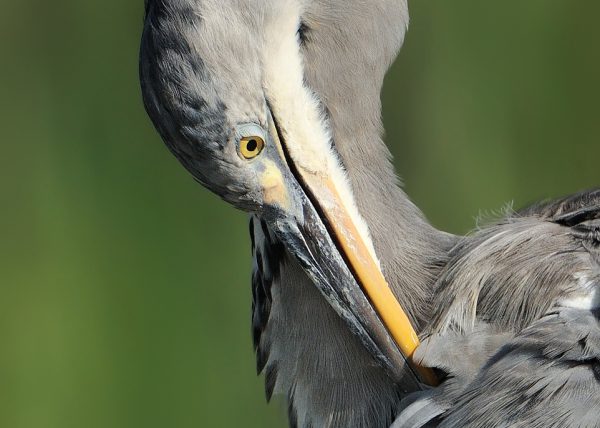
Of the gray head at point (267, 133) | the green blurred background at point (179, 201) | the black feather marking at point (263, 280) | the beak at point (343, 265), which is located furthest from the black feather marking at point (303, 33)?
the green blurred background at point (179, 201)

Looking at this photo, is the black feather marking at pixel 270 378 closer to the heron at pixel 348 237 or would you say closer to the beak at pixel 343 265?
the heron at pixel 348 237

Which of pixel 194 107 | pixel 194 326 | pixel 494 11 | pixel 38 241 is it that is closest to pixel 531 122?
pixel 494 11

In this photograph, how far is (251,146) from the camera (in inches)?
79.0

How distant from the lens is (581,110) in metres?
4.30

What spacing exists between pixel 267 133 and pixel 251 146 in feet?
0.18

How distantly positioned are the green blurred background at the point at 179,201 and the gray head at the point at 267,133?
6.83ft

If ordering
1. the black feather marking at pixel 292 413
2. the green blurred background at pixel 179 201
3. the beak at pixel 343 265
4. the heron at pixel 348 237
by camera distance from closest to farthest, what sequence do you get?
the heron at pixel 348 237
the beak at pixel 343 265
the black feather marking at pixel 292 413
the green blurred background at pixel 179 201

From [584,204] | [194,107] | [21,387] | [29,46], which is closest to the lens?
[194,107]

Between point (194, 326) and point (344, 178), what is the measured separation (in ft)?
7.28

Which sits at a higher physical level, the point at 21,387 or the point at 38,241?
the point at 38,241

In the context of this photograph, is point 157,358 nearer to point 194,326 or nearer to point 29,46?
point 194,326

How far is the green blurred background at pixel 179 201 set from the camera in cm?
415

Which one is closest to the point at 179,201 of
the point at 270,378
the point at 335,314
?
the point at 270,378

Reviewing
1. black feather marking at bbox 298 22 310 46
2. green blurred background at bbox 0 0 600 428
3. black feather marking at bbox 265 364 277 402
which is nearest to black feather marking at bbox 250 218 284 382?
black feather marking at bbox 265 364 277 402
